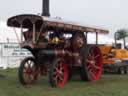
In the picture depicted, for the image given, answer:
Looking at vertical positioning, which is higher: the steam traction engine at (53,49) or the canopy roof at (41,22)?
the canopy roof at (41,22)

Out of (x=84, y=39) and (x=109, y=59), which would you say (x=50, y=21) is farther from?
(x=109, y=59)

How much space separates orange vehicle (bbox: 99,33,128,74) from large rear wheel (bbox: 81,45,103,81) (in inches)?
162

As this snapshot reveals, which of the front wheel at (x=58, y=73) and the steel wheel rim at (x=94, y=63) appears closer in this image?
the front wheel at (x=58, y=73)

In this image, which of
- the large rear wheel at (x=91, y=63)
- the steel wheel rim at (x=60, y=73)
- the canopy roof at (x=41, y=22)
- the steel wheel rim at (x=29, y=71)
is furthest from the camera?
the large rear wheel at (x=91, y=63)

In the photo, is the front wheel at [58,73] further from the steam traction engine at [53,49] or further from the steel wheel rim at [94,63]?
the steel wheel rim at [94,63]

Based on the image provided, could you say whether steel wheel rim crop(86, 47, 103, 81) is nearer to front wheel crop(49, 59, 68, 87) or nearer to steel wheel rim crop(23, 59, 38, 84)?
front wheel crop(49, 59, 68, 87)

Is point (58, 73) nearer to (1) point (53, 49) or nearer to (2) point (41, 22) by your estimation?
(1) point (53, 49)

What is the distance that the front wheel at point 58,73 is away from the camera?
15.6 m

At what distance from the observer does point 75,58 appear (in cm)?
1766

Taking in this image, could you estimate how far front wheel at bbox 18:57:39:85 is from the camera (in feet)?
54.2

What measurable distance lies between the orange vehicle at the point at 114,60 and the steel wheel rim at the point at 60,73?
693cm

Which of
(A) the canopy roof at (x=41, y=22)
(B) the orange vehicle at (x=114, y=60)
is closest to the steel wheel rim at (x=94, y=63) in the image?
(A) the canopy roof at (x=41, y=22)

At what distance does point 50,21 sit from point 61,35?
1737 millimetres

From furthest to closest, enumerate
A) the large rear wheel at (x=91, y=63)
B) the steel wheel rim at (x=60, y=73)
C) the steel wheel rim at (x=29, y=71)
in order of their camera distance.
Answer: the large rear wheel at (x=91, y=63)
the steel wheel rim at (x=29, y=71)
the steel wheel rim at (x=60, y=73)
